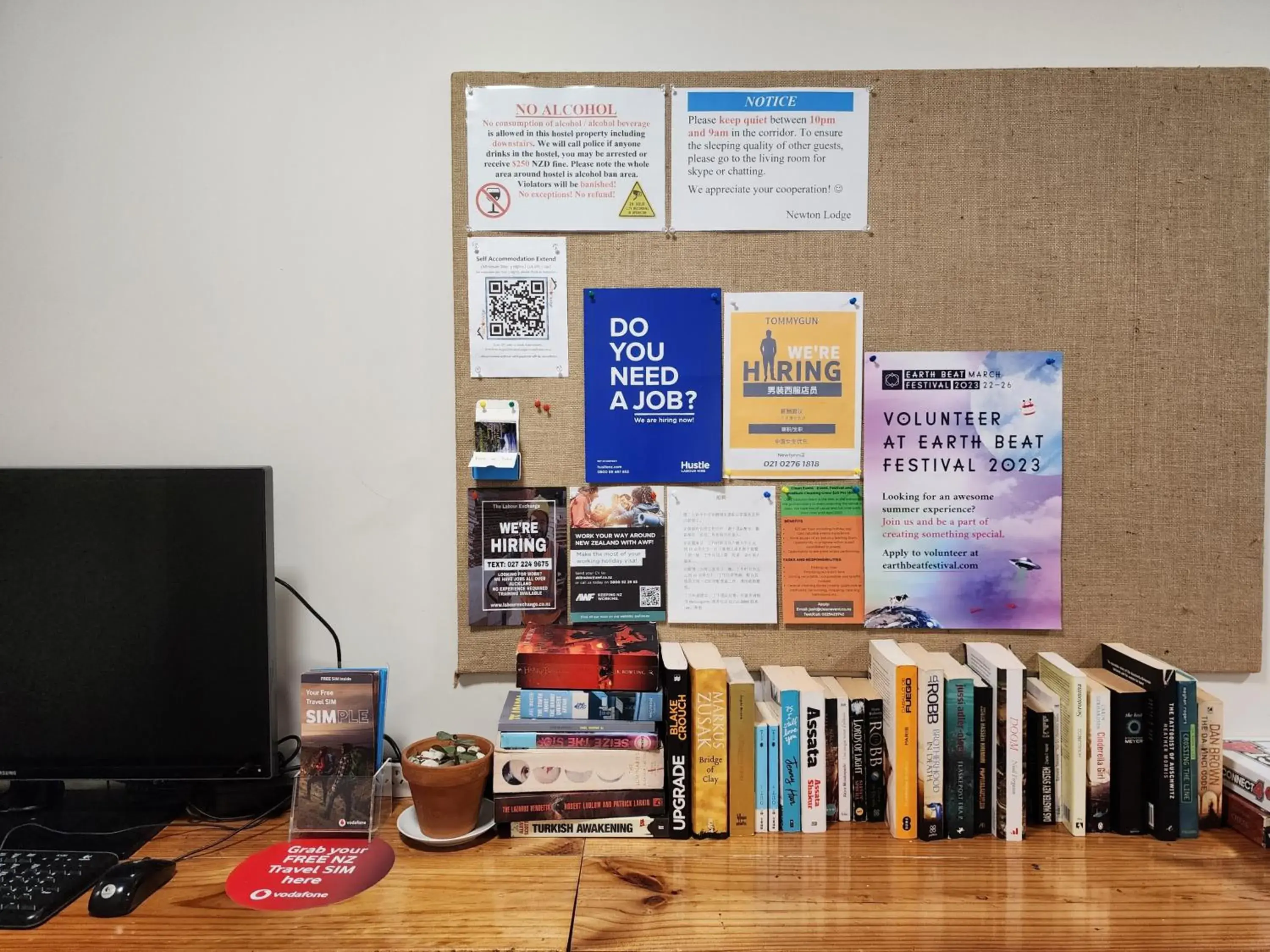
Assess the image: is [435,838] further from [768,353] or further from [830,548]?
[768,353]

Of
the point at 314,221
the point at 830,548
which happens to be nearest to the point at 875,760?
the point at 830,548

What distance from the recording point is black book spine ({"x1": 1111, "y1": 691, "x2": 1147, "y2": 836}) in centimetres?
124

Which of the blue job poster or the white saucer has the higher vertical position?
the blue job poster

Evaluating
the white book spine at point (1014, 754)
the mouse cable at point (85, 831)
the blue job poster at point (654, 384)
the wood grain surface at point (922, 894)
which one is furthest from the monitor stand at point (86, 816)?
the white book spine at point (1014, 754)

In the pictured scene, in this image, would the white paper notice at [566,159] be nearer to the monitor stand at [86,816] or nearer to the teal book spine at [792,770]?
the teal book spine at [792,770]

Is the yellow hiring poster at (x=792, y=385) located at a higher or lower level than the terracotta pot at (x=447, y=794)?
higher

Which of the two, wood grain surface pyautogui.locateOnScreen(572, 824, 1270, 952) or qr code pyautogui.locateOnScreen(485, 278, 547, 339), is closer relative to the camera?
wood grain surface pyautogui.locateOnScreen(572, 824, 1270, 952)

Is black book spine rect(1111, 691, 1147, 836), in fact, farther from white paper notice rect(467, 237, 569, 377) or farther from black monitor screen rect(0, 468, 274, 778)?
black monitor screen rect(0, 468, 274, 778)

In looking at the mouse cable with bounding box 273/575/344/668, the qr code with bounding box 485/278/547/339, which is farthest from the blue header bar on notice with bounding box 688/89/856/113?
the mouse cable with bounding box 273/575/344/668

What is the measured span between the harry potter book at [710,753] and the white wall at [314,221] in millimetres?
409

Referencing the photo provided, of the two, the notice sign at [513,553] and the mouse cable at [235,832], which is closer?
the mouse cable at [235,832]

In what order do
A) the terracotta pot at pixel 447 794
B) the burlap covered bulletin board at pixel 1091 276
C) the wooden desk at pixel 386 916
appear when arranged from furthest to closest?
the burlap covered bulletin board at pixel 1091 276 → the terracotta pot at pixel 447 794 → the wooden desk at pixel 386 916

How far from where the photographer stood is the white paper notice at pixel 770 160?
1.37m

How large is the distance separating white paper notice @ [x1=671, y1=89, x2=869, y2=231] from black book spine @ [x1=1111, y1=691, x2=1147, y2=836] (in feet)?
3.04
